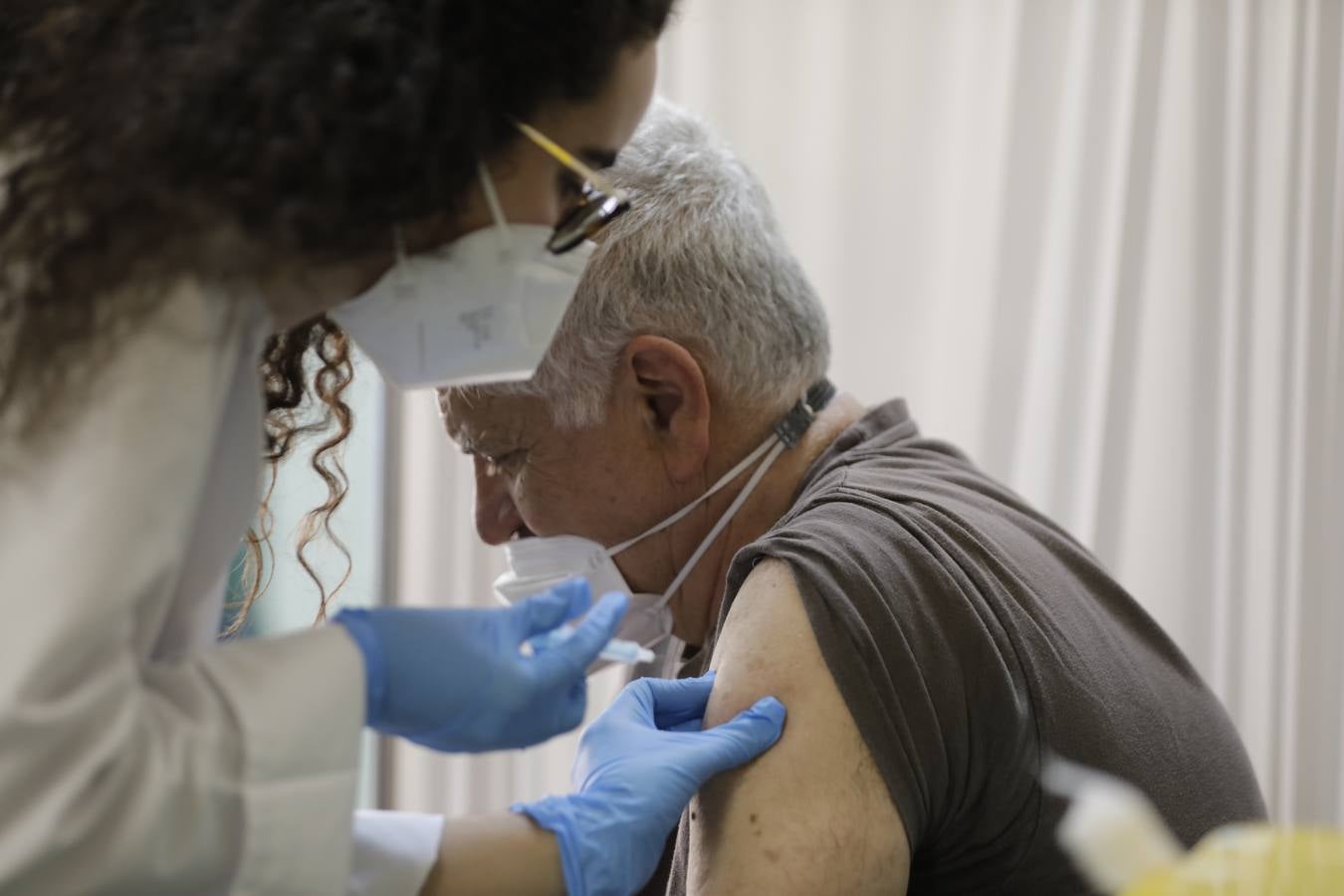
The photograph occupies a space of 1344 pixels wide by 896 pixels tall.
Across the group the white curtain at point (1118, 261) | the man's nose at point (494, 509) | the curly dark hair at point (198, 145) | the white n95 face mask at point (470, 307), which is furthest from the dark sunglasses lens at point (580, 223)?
the white curtain at point (1118, 261)

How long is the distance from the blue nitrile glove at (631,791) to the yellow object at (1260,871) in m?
0.57

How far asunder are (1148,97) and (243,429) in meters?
2.12

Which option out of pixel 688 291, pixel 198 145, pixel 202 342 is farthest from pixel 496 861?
pixel 688 291

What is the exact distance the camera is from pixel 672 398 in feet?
4.83

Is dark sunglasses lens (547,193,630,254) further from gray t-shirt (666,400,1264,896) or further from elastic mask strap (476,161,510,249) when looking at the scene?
gray t-shirt (666,400,1264,896)

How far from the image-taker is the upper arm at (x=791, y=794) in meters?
1.05

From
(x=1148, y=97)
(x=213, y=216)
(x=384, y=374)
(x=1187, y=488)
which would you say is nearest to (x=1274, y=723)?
(x=1187, y=488)

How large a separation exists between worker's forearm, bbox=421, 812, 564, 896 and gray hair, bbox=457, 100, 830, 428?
0.59 metres

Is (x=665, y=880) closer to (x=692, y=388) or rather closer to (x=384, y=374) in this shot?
(x=692, y=388)

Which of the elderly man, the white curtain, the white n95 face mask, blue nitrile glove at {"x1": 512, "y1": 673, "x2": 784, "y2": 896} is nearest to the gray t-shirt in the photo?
the elderly man

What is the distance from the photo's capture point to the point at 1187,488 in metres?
2.49

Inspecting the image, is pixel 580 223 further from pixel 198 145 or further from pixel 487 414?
pixel 487 414

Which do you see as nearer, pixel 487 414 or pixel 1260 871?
pixel 1260 871

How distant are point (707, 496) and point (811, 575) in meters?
0.40
